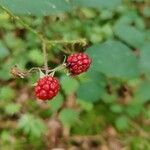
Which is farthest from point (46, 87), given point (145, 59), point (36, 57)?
point (36, 57)

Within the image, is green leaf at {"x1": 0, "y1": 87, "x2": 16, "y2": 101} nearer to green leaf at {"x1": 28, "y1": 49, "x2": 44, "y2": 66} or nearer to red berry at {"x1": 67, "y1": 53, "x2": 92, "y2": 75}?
green leaf at {"x1": 28, "y1": 49, "x2": 44, "y2": 66}

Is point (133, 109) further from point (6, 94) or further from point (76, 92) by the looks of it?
point (6, 94)

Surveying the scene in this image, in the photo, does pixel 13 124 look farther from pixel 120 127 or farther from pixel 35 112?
pixel 120 127

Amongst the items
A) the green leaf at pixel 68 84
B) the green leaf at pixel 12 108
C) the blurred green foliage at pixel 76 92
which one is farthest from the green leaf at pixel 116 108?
the green leaf at pixel 12 108

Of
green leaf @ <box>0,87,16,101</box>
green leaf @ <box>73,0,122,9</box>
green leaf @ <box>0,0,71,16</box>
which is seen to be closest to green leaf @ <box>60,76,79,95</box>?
green leaf @ <box>0,87,16,101</box>

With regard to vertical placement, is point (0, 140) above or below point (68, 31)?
below

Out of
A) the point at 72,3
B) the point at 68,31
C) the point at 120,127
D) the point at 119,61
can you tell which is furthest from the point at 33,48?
the point at 72,3
